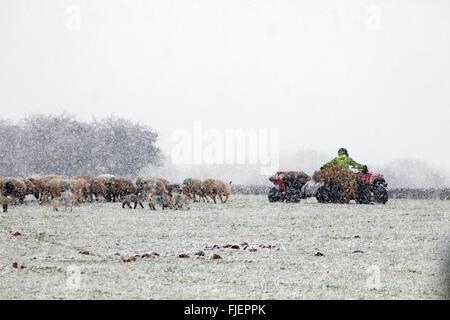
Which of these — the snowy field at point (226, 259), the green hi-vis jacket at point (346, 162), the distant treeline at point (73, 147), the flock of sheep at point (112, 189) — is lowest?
the snowy field at point (226, 259)

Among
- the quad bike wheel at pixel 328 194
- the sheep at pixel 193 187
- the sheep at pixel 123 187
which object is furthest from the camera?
the sheep at pixel 123 187

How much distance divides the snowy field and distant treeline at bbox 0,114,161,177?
145ft

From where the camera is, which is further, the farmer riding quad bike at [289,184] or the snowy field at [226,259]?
the farmer riding quad bike at [289,184]

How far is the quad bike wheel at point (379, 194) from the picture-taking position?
23141 mm

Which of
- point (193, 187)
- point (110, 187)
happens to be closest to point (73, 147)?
point (110, 187)

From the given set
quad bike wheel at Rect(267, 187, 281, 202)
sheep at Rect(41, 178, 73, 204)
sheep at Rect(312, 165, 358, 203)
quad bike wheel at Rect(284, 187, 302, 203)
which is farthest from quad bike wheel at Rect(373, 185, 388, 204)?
sheep at Rect(41, 178, 73, 204)

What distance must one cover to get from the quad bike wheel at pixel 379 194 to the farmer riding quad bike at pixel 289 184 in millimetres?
2774

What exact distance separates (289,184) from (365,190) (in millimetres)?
3199

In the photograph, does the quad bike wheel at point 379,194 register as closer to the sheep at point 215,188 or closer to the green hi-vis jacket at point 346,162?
the green hi-vis jacket at point 346,162

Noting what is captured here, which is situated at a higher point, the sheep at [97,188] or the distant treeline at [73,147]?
the distant treeline at [73,147]

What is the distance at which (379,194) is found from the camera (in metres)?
23.2

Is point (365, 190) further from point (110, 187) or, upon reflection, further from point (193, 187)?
point (110, 187)

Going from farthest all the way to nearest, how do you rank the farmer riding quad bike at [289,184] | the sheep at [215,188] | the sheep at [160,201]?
the sheep at [215,188], the farmer riding quad bike at [289,184], the sheep at [160,201]

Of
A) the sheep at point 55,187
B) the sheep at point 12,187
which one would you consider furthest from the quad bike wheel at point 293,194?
the sheep at point 12,187
